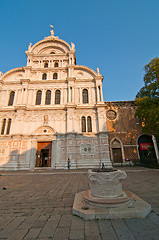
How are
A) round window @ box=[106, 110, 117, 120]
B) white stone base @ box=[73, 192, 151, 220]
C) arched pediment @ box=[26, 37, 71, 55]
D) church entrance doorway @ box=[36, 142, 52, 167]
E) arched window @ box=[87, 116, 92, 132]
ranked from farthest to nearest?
arched pediment @ box=[26, 37, 71, 55], round window @ box=[106, 110, 117, 120], arched window @ box=[87, 116, 92, 132], church entrance doorway @ box=[36, 142, 52, 167], white stone base @ box=[73, 192, 151, 220]

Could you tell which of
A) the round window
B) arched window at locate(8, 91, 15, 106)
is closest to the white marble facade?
arched window at locate(8, 91, 15, 106)

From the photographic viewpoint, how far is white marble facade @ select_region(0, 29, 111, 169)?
15352 mm

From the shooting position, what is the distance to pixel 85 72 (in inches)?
809

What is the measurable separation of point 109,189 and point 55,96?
16.7 m

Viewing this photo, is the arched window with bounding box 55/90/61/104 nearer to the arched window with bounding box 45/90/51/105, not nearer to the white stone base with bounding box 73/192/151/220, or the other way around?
the arched window with bounding box 45/90/51/105

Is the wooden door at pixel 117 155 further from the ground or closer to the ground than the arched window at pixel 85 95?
closer to the ground

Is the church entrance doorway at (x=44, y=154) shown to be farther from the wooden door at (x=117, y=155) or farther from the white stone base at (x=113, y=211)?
the white stone base at (x=113, y=211)

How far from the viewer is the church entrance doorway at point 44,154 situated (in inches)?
614

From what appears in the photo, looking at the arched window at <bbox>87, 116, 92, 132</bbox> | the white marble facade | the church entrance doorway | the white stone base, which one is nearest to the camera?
the white stone base

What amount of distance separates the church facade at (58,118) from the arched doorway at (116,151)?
3 centimetres

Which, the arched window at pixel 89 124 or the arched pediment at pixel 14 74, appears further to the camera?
the arched pediment at pixel 14 74

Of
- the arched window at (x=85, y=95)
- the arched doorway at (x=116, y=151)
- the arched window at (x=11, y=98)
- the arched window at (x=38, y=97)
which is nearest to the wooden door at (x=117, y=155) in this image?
the arched doorway at (x=116, y=151)

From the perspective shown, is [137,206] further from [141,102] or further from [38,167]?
[38,167]

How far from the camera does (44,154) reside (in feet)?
54.0
